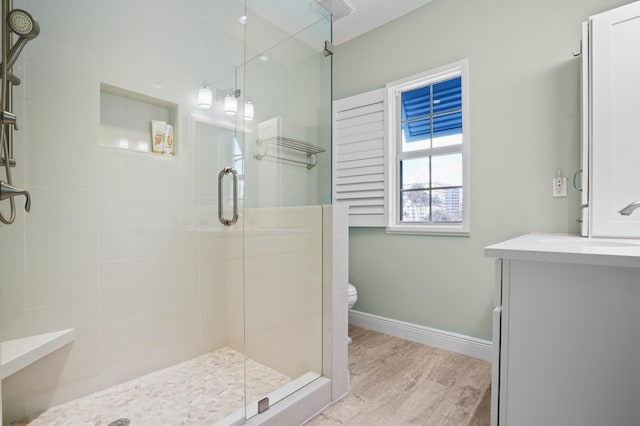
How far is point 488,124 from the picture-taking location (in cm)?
207

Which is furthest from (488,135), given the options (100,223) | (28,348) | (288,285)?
(28,348)

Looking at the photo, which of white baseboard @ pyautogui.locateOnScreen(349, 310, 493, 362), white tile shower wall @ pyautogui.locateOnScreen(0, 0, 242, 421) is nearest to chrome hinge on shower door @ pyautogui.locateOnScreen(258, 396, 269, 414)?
white tile shower wall @ pyautogui.locateOnScreen(0, 0, 242, 421)

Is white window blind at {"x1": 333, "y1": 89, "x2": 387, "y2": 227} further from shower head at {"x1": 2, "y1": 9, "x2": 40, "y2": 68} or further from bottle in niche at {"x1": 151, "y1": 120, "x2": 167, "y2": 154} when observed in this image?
shower head at {"x1": 2, "y1": 9, "x2": 40, "y2": 68}

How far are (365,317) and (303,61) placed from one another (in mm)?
2043

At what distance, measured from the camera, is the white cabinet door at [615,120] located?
4.75 ft

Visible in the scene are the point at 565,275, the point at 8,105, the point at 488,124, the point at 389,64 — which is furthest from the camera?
the point at 389,64

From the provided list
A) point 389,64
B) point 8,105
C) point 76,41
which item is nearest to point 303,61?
point 389,64

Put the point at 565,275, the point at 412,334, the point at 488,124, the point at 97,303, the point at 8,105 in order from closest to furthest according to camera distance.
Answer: the point at 565,275, the point at 8,105, the point at 97,303, the point at 488,124, the point at 412,334

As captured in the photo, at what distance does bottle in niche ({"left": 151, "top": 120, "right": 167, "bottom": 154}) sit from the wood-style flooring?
1.73 metres

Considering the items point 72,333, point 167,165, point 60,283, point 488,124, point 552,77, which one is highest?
point 552,77

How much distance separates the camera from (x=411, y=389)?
67.7 inches

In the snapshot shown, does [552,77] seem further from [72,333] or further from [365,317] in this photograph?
[72,333]

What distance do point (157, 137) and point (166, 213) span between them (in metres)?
0.47

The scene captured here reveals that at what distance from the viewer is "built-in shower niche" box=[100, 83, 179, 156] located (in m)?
1.71
